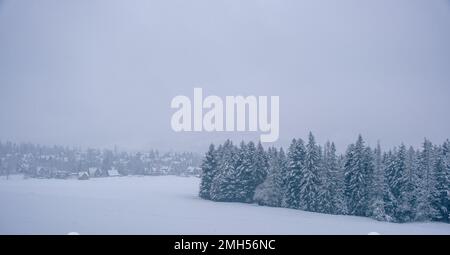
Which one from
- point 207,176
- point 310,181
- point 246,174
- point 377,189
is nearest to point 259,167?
point 246,174

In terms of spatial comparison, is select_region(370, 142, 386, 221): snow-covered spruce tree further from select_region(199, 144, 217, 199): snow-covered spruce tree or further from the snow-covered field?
select_region(199, 144, 217, 199): snow-covered spruce tree

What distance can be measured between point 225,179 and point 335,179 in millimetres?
5018

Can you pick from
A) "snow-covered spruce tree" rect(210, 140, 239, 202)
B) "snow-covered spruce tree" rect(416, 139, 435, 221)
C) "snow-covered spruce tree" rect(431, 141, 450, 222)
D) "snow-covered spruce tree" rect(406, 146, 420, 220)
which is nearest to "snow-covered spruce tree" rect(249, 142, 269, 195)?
"snow-covered spruce tree" rect(210, 140, 239, 202)

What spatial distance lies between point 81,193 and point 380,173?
1193 centimetres

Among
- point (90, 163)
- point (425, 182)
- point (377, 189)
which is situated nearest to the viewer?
point (90, 163)

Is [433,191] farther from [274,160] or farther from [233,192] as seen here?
[233,192]

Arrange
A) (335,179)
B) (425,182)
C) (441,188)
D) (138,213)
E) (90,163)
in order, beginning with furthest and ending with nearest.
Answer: (335,179) → (425,182) → (90,163) → (441,188) → (138,213)

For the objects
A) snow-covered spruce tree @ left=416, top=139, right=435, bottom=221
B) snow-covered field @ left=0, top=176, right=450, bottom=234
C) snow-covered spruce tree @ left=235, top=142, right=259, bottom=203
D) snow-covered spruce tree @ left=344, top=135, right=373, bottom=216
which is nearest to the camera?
snow-covered field @ left=0, top=176, right=450, bottom=234

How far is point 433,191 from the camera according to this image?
14.2 meters

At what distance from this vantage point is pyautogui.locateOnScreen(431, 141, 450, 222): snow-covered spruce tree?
1384 cm

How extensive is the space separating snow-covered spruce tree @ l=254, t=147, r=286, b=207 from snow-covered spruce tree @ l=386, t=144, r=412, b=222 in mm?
4482

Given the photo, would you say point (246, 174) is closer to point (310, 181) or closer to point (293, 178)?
point (293, 178)

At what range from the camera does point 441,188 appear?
14.4 m
